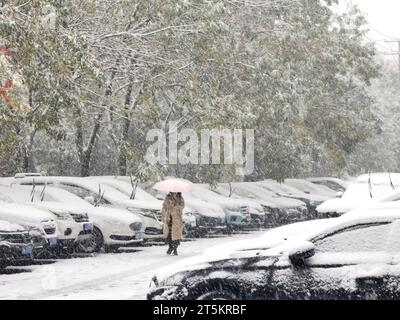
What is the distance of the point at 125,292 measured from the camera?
1128cm

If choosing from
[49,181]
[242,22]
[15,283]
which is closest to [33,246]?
[15,283]

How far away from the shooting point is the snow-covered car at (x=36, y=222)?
1409 cm

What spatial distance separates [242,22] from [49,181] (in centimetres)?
1274

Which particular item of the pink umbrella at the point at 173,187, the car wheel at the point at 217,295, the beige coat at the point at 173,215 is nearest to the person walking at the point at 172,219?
the beige coat at the point at 173,215

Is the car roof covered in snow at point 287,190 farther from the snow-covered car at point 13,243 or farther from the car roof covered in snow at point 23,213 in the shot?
the snow-covered car at point 13,243

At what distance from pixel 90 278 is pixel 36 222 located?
1.78 meters

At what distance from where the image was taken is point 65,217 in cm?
1628

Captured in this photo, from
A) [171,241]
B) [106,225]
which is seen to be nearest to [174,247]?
[171,241]

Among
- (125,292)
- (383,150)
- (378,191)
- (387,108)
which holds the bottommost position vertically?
(125,292)

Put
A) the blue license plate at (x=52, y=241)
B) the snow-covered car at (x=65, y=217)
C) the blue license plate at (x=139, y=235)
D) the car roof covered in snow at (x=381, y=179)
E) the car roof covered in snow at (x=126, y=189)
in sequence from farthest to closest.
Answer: the car roof covered in snow at (x=126, y=189), the car roof covered in snow at (x=381, y=179), the blue license plate at (x=139, y=235), the snow-covered car at (x=65, y=217), the blue license plate at (x=52, y=241)

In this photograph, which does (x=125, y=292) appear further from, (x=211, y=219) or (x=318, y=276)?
(x=211, y=219)

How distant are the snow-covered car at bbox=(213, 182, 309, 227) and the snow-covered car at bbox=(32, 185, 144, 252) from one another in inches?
359

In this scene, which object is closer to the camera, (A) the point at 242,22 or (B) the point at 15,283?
(B) the point at 15,283
